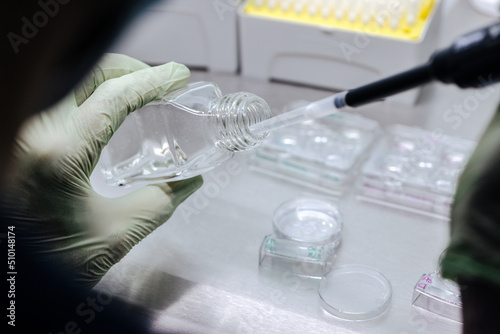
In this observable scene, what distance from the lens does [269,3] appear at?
175 cm

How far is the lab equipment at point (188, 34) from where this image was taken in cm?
175

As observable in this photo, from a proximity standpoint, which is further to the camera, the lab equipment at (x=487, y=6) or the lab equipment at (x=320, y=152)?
the lab equipment at (x=487, y=6)

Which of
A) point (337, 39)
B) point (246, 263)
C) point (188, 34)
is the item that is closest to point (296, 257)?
point (246, 263)

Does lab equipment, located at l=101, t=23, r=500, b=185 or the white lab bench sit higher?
lab equipment, located at l=101, t=23, r=500, b=185

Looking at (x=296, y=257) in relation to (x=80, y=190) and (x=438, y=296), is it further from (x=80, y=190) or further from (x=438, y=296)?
(x=80, y=190)

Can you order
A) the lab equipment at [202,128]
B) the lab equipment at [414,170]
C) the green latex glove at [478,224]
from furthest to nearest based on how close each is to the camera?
the lab equipment at [414,170], the lab equipment at [202,128], the green latex glove at [478,224]

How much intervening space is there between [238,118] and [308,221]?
33cm

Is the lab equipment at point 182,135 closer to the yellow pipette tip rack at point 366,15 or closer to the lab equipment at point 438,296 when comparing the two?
the lab equipment at point 438,296

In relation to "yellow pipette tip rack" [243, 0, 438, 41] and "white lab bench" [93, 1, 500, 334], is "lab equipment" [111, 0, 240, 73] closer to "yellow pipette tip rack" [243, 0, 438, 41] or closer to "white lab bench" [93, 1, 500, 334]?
"yellow pipette tip rack" [243, 0, 438, 41]

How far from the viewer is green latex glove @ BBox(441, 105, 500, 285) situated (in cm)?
67

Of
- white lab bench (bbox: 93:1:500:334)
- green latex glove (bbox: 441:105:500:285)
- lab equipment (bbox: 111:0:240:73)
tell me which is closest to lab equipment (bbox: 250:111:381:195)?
white lab bench (bbox: 93:1:500:334)

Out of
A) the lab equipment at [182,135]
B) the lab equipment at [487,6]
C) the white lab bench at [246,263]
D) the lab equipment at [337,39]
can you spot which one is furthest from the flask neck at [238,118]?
the lab equipment at [487,6]

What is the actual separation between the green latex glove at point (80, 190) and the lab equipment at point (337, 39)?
672 millimetres

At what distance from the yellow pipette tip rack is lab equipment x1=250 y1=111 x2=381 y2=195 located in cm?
31
